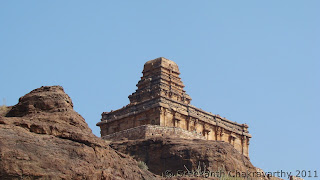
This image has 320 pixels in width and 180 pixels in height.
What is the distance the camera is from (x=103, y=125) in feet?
178

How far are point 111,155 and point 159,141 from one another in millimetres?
19400

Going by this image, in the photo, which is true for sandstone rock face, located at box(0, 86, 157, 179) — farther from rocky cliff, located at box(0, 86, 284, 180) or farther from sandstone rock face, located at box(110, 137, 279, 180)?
sandstone rock face, located at box(110, 137, 279, 180)

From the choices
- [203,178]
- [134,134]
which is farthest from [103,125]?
[203,178]

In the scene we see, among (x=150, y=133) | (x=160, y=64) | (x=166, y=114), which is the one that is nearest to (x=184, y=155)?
(x=150, y=133)

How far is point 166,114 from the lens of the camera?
165ft

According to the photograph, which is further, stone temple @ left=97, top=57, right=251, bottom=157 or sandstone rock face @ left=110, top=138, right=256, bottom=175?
stone temple @ left=97, top=57, right=251, bottom=157

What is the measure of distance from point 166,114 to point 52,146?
1379 inches

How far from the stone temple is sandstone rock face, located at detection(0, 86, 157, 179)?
2574cm

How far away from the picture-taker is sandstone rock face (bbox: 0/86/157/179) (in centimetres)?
1434

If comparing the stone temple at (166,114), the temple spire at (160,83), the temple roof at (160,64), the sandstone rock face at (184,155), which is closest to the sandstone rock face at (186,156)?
the sandstone rock face at (184,155)

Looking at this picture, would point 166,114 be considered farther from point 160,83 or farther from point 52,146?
point 52,146

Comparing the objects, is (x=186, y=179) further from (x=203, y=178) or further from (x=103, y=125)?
(x=103, y=125)

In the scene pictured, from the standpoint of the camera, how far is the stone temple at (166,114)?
164 feet

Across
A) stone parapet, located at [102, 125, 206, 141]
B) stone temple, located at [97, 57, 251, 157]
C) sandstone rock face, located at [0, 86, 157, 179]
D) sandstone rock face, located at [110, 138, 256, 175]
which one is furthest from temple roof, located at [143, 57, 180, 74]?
sandstone rock face, located at [0, 86, 157, 179]
